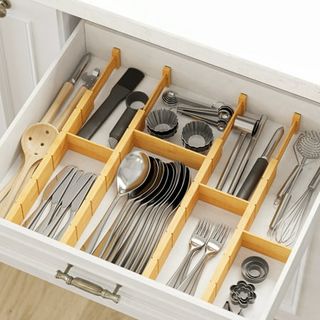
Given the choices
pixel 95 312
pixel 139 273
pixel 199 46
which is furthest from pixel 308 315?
pixel 199 46

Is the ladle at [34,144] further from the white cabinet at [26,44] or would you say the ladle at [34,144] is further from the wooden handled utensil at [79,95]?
the white cabinet at [26,44]

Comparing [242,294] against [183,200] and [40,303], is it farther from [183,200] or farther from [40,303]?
[40,303]

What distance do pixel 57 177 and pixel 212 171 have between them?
0.25 meters

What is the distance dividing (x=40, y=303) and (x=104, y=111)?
2.34 ft

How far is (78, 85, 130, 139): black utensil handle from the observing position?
157 centimetres

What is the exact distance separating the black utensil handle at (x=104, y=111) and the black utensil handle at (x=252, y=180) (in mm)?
257

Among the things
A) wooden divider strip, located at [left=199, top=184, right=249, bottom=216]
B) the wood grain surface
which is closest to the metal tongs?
wooden divider strip, located at [left=199, top=184, right=249, bottom=216]

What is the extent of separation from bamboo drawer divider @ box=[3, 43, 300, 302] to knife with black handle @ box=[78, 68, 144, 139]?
0.05 ft

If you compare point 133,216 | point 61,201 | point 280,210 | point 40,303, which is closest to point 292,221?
point 280,210

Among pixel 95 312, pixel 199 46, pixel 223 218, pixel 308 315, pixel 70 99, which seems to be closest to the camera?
pixel 199 46

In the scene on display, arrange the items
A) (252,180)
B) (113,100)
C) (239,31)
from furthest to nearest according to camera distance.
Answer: (113,100), (252,180), (239,31)

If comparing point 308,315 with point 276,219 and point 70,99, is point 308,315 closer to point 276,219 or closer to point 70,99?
point 276,219

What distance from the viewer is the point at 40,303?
2150 mm

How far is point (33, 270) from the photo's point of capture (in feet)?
5.03
